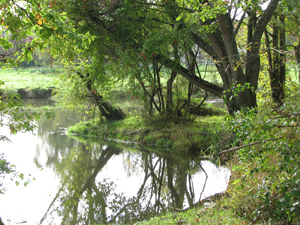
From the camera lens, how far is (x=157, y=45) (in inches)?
390

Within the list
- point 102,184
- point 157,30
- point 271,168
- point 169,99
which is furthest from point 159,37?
point 271,168

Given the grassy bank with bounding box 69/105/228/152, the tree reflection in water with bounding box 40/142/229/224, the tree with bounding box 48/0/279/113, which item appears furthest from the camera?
the grassy bank with bounding box 69/105/228/152

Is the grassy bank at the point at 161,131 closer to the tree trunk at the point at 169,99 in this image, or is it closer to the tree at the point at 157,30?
the tree trunk at the point at 169,99

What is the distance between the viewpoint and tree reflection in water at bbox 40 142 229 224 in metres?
6.61

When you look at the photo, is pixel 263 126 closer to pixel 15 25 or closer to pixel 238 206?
pixel 238 206

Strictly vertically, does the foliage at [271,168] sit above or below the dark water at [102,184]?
above

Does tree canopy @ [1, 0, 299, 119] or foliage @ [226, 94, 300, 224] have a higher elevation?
tree canopy @ [1, 0, 299, 119]

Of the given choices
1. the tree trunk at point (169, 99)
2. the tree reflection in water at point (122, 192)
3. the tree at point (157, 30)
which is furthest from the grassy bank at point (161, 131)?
the tree at point (157, 30)

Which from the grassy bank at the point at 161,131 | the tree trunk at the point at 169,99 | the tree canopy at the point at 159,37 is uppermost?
the tree canopy at the point at 159,37

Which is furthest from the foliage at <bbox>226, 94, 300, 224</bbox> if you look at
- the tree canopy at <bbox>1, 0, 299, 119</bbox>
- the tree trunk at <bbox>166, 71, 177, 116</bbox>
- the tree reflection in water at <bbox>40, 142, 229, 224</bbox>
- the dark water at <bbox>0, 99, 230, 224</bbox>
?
the tree trunk at <bbox>166, 71, 177, 116</bbox>

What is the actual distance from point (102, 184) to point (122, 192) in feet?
3.27

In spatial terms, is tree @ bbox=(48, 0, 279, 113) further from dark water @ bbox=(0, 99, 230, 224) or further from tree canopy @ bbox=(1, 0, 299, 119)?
dark water @ bbox=(0, 99, 230, 224)

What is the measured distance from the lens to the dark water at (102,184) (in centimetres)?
666

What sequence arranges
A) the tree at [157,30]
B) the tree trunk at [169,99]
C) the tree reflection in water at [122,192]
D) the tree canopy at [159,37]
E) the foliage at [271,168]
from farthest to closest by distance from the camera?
the tree trunk at [169,99] < the tree at [157,30] < the tree canopy at [159,37] < the tree reflection in water at [122,192] < the foliage at [271,168]
